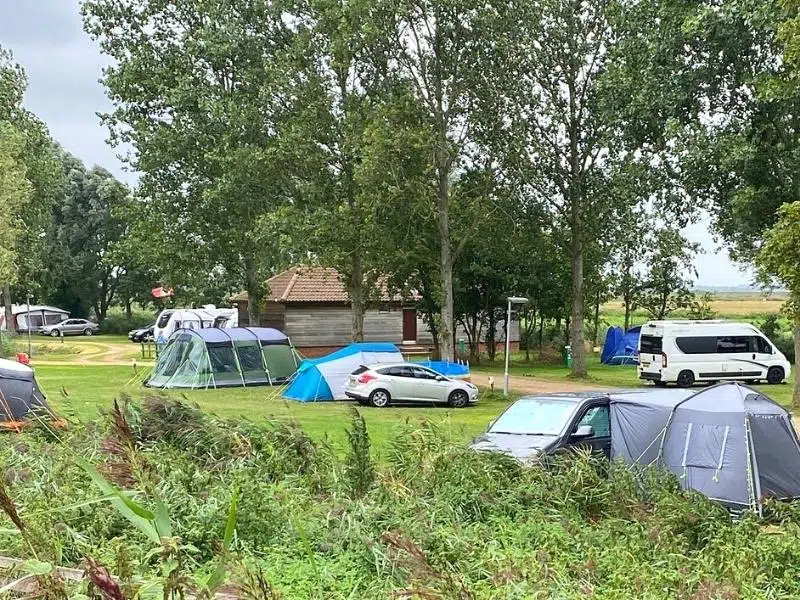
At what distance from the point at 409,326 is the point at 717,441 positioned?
103 feet

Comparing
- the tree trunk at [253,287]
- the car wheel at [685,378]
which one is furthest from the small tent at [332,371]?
the car wheel at [685,378]

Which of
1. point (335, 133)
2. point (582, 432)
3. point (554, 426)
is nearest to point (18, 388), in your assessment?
point (554, 426)

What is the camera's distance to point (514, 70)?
2483 cm

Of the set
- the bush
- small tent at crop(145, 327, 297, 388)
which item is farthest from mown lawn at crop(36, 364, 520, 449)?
the bush

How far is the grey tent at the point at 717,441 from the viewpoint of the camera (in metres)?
10.5

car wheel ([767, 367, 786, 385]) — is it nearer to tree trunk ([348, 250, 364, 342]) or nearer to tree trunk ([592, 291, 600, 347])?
tree trunk ([592, 291, 600, 347])

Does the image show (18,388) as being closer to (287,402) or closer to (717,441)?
(287,402)

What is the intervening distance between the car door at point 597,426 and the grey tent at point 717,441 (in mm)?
117

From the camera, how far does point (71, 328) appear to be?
57.5 m

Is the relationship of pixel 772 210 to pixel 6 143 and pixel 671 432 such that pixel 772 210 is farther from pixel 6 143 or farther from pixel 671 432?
pixel 6 143

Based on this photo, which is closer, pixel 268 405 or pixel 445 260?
pixel 268 405

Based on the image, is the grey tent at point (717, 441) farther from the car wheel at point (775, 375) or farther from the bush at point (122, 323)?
the bush at point (122, 323)

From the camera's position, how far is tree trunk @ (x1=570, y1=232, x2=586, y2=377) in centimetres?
2864

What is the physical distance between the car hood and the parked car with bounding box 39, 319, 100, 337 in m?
48.8
